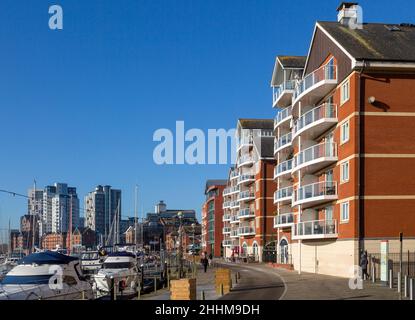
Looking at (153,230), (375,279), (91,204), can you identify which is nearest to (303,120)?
(375,279)

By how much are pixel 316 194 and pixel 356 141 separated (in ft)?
25.5

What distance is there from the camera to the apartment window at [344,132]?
39.3 meters

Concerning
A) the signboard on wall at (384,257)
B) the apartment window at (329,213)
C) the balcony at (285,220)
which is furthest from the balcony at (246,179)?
the signboard on wall at (384,257)

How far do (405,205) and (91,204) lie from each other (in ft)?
243

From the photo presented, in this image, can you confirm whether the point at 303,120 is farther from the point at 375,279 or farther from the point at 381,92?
the point at 375,279

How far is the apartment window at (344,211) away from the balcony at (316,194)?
1.28 meters

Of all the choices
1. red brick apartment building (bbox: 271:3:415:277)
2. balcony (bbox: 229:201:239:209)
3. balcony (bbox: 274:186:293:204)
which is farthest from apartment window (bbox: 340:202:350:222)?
balcony (bbox: 229:201:239:209)

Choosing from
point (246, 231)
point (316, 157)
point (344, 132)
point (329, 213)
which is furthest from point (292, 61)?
point (246, 231)

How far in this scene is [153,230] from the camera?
7180 inches

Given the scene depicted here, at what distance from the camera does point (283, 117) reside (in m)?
61.7

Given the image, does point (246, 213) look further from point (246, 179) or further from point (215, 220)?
point (215, 220)

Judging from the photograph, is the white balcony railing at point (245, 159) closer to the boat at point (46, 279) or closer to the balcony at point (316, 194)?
the balcony at point (316, 194)

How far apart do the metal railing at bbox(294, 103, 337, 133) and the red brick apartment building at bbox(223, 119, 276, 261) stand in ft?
110
